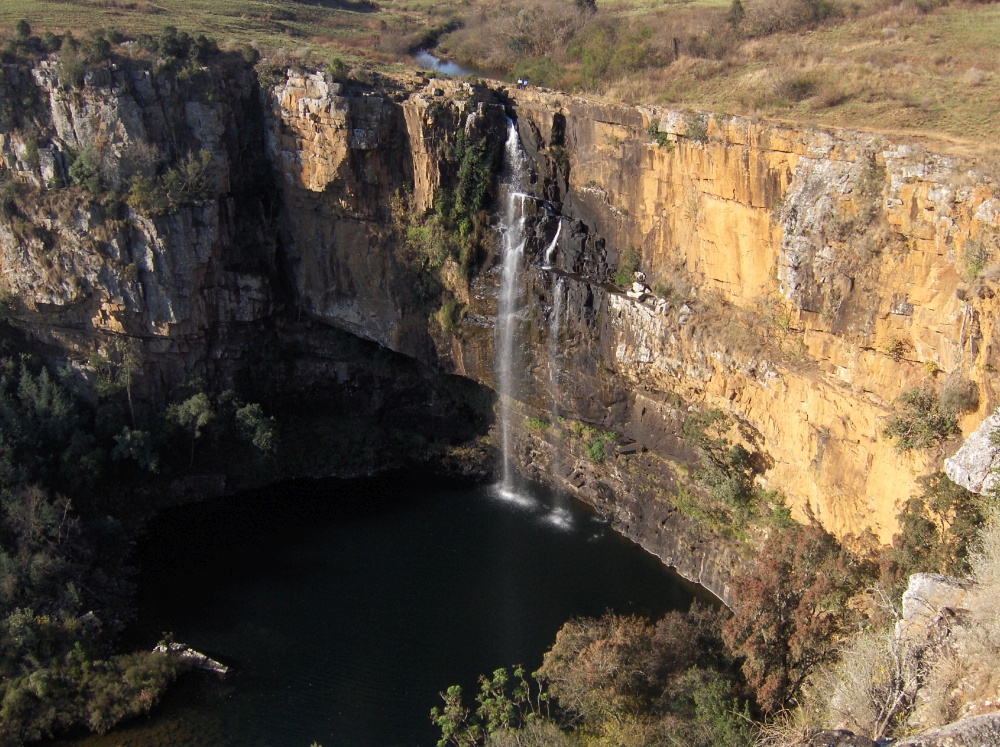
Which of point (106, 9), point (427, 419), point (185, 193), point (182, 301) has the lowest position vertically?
point (427, 419)

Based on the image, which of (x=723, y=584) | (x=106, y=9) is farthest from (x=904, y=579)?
(x=106, y=9)

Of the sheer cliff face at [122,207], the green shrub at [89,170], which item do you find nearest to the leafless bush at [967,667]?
the sheer cliff face at [122,207]

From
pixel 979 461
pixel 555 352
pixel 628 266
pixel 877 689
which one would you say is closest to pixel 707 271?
pixel 628 266

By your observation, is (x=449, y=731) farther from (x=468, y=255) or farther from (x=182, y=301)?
(x=182, y=301)

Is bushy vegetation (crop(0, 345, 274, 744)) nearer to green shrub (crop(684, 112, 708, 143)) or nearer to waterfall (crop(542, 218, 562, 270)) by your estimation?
waterfall (crop(542, 218, 562, 270))

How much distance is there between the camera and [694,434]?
27.1 metres

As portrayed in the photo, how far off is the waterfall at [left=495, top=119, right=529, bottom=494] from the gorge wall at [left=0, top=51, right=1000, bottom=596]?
34 centimetres

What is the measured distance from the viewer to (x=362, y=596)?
2605 centimetres

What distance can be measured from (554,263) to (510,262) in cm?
147

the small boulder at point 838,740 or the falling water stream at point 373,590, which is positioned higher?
the small boulder at point 838,740

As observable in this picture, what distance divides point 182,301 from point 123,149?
520 centimetres

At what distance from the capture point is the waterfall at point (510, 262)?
2884 cm

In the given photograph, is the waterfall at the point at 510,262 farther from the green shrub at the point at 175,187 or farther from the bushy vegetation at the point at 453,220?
the green shrub at the point at 175,187

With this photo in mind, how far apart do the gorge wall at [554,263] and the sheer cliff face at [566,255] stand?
0.07m
